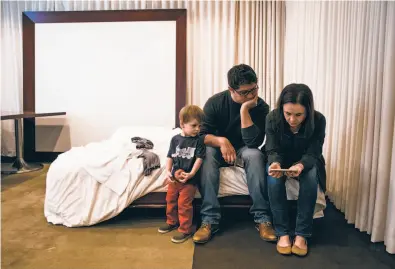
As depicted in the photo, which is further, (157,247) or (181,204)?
(181,204)

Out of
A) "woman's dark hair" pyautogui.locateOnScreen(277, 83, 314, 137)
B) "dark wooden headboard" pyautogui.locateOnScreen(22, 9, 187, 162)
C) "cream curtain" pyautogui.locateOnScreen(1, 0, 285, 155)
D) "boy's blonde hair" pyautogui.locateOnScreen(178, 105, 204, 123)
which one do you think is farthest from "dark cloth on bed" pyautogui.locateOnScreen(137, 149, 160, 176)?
"cream curtain" pyautogui.locateOnScreen(1, 0, 285, 155)

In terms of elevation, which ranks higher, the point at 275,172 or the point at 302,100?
the point at 302,100

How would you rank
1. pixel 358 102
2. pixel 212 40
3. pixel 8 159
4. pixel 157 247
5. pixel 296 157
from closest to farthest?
1. pixel 157 247
2. pixel 296 157
3. pixel 358 102
4. pixel 212 40
5. pixel 8 159

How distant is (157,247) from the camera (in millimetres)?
1652

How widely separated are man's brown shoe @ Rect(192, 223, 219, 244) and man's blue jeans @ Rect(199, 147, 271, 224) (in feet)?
0.09

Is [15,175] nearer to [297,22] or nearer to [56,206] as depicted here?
[56,206]

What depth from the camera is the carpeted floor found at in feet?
4.88

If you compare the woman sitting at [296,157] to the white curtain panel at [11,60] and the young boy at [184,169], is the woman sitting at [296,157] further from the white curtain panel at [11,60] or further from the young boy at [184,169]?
the white curtain panel at [11,60]

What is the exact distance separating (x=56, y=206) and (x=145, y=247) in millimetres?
657

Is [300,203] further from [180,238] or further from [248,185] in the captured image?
[180,238]

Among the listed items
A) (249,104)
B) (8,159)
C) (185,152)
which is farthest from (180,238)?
(8,159)

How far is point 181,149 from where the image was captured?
183 cm

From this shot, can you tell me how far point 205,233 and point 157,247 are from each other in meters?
0.26

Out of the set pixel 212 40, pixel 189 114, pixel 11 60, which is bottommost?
pixel 189 114
